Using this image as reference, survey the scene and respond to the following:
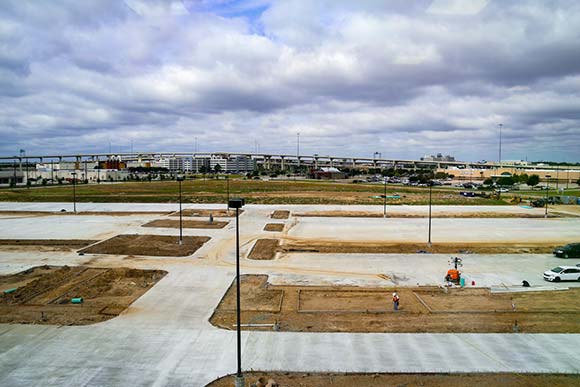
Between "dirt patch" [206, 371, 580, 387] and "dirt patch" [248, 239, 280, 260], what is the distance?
1780 cm

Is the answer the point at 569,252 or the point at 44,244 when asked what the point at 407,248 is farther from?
the point at 44,244

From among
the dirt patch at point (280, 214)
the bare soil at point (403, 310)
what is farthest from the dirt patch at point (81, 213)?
the bare soil at point (403, 310)

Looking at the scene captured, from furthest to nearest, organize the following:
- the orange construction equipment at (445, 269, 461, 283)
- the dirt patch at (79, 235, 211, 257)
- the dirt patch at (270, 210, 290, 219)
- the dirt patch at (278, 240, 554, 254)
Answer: the dirt patch at (270, 210, 290, 219), the dirt patch at (278, 240, 554, 254), the dirt patch at (79, 235, 211, 257), the orange construction equipment at (445, 269, 461, 283)

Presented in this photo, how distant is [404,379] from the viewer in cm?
1382

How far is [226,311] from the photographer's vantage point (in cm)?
2033

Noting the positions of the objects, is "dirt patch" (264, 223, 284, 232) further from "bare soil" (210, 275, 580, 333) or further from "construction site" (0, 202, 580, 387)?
"bare soil" (210, 275, 580, 333)

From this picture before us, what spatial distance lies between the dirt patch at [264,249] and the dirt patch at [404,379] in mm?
17804

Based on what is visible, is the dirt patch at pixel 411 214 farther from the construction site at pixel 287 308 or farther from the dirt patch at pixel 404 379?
the dirt patch at pixel 404 379

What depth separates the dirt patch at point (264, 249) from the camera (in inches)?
1268

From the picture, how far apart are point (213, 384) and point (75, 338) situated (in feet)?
24.7

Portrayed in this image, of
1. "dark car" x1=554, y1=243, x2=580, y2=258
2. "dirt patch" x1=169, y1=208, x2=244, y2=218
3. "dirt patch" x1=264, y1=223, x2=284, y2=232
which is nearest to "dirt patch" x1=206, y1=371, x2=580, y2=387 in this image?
"dark car" x1=554, y1=243, x2=580, y2=258

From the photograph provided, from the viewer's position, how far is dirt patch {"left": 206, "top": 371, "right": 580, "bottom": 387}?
13508 mm

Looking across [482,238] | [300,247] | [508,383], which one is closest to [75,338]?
[508,383]

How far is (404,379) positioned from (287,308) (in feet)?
26.6
